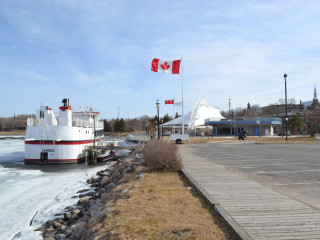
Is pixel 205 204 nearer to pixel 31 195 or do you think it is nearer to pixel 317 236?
pixel 317 236

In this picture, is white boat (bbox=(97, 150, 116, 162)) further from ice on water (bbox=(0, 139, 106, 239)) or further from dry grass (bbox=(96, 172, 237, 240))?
dry grass (bbox=(96, 172, 237, 240))

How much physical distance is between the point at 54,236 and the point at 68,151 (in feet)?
65.8

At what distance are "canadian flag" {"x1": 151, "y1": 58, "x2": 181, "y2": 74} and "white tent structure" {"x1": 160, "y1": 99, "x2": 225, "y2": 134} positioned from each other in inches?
1200

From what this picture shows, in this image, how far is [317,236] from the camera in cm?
384

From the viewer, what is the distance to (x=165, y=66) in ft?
87.7

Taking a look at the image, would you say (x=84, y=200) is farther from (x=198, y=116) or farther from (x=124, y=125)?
(x=124, y=125)

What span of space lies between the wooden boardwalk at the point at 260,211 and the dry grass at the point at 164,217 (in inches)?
11.5

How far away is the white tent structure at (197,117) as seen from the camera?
2390 inches

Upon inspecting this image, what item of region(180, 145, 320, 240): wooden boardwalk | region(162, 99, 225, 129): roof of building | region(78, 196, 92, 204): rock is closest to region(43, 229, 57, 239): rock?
region(78, 196, 92, 204): rock

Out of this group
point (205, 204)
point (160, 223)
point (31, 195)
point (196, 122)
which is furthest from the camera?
point (196, 122)

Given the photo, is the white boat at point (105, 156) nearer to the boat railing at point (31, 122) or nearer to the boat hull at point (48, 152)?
the boat hull at point (48, 152)

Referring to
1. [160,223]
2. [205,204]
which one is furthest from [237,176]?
[160,223]

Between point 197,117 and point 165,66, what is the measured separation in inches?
1582

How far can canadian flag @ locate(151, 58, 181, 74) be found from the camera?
26.1m
